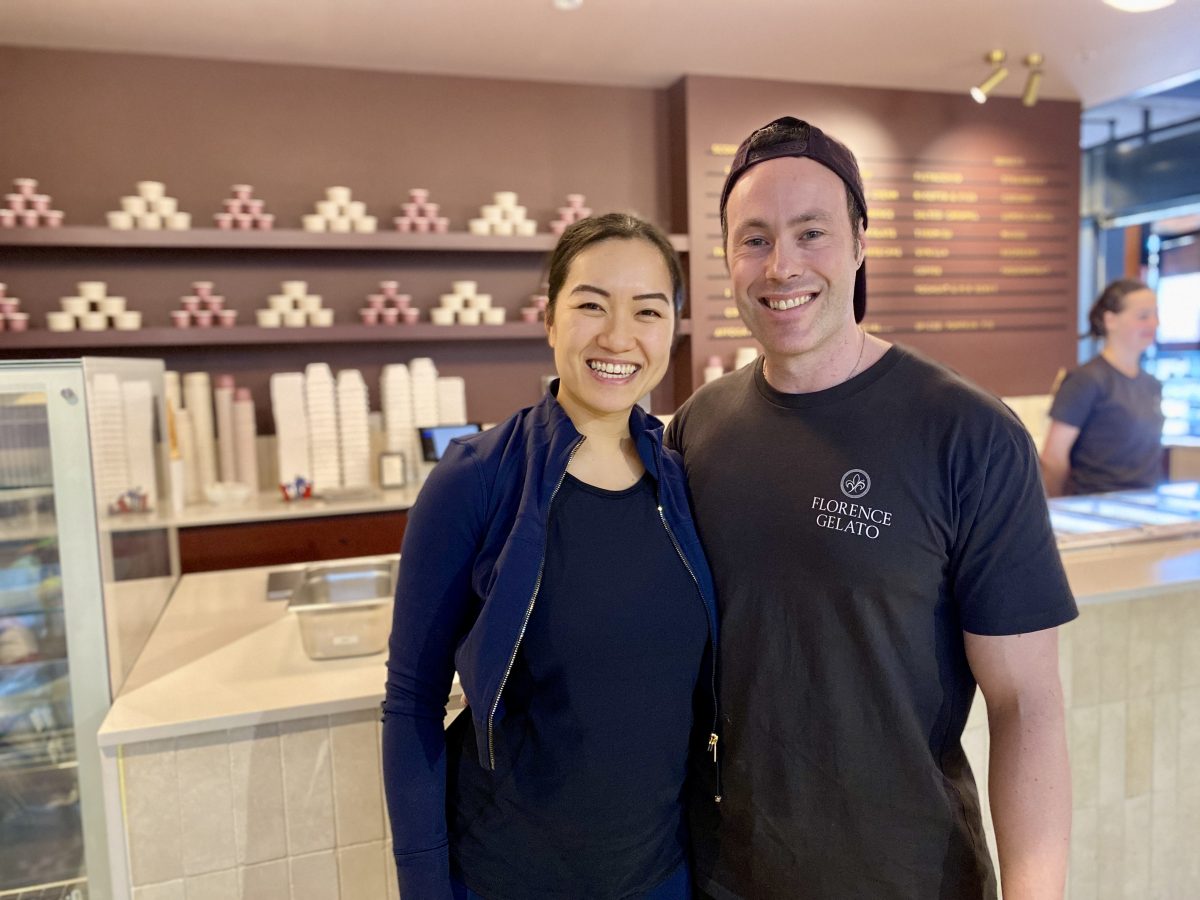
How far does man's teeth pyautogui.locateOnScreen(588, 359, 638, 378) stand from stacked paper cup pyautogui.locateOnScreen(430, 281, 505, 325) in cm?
311

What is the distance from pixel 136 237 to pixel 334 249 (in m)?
0.84

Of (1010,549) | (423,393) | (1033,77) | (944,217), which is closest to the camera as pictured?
(1010,549)

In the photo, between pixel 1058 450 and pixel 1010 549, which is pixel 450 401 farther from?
pixel 1010 549

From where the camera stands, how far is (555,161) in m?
4.49

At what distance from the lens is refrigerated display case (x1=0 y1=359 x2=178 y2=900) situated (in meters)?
1.46

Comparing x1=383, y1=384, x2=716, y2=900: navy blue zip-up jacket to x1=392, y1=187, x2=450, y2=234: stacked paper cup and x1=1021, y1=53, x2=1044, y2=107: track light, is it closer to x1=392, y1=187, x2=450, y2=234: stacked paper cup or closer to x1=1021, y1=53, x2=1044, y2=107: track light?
x1=392, y1=187, x2=450, y2=234: stacked paper cup

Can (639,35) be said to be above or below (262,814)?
above

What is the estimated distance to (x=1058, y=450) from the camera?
3.21 m

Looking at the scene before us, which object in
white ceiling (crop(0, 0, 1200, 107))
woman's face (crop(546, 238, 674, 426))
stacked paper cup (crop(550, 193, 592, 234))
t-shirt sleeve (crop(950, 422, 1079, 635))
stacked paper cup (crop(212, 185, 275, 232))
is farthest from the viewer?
stacked paper cup (crop(550, 193, 592, 234))

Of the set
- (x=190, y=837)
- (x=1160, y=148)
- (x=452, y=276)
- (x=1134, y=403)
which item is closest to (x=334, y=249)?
(x=452, y=276)

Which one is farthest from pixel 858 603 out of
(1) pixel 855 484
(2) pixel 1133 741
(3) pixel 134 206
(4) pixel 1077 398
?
(3) pixel 134 206

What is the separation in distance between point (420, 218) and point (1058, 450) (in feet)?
9.63

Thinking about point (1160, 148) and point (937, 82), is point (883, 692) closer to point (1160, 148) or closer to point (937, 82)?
point (937, 82)

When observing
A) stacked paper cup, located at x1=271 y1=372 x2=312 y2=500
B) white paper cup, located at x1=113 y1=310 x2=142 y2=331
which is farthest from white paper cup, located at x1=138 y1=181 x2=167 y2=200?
stacked paper cup, located at x1=271 y1=372 x2=312 y2=500
